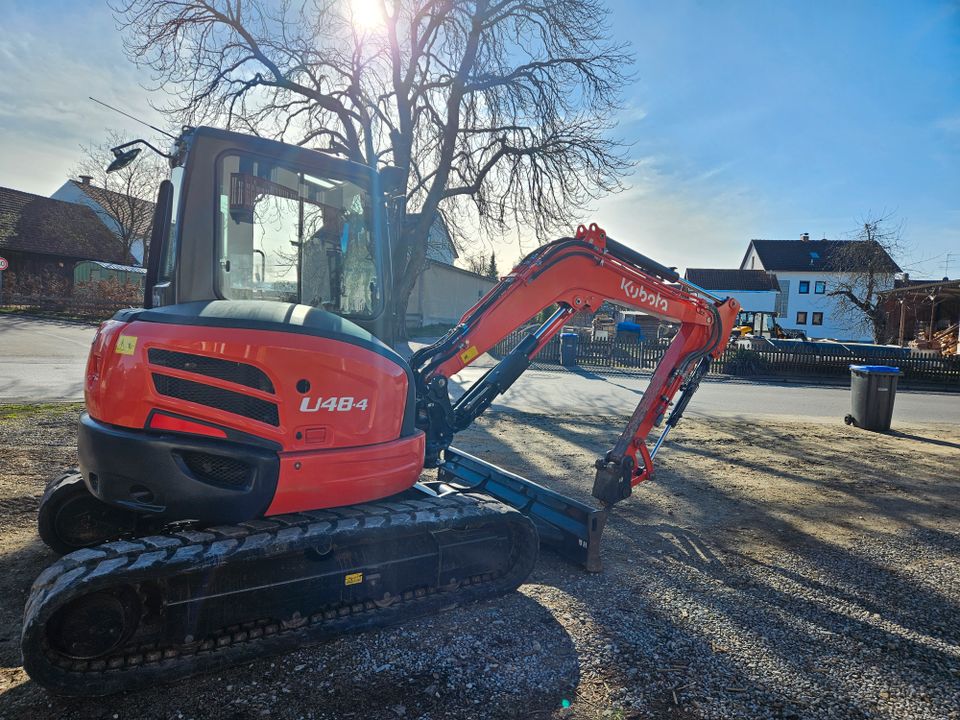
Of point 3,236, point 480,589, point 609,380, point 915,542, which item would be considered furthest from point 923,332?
point 3,236

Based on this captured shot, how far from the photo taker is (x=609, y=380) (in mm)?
17641

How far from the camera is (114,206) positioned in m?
37.8

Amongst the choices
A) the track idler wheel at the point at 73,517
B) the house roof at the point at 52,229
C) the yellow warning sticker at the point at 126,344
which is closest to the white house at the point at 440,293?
the house roof at the point at 52,229

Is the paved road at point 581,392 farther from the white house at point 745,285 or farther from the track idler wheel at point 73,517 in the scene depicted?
the white house at point 745,285

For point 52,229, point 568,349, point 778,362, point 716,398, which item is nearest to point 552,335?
point 716,398

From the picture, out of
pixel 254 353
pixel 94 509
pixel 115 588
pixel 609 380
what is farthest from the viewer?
pixel 609 380

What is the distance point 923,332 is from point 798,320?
20061mm

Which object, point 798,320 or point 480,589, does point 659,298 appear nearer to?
point 480,589

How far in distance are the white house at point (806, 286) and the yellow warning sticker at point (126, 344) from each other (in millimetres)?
58647

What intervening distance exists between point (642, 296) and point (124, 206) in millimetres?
42658

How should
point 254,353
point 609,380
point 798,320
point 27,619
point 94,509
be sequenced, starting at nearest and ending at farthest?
point 27,619, point 254,353, point 94,509, point 609,380, point 798,320

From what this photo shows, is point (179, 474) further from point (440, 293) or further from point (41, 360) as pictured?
point (440, 293)

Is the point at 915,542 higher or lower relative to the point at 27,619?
lower

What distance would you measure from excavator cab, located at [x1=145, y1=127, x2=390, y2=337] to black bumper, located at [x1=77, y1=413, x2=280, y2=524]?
2.68 ft
